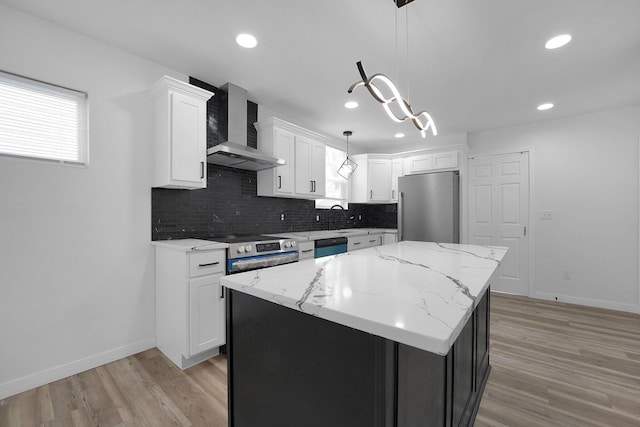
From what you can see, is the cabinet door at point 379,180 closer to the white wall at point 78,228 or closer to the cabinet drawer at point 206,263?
the cabinet drawer at point 206,263

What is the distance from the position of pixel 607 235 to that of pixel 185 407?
503 cm

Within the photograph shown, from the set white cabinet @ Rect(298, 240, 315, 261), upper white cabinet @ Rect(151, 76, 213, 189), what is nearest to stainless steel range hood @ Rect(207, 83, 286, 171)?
upper white cabinet @ Rect(151, 76, 213, 189)

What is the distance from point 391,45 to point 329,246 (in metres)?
2.18

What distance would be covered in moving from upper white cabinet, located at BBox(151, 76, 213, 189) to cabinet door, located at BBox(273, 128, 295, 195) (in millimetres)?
946

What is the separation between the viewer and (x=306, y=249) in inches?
126

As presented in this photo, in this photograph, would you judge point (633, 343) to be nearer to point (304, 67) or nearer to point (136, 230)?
point (304, 67)

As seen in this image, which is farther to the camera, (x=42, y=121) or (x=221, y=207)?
(x=221, y=207)

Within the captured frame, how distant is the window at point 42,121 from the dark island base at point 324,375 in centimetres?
198

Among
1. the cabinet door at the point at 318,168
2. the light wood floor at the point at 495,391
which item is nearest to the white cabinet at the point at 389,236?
the cabinet door at the point at 318,168

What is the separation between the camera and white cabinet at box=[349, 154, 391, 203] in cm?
505

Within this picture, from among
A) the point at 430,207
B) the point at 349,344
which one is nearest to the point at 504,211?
the point at 430,207

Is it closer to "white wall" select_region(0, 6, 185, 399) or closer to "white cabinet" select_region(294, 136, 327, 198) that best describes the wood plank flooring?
"white cabinet" select_region(294, 136, 327, 198)

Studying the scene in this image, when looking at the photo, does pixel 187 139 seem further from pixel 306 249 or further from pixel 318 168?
pixel 318 168

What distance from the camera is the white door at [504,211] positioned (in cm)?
423
